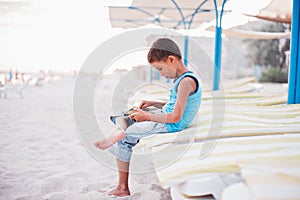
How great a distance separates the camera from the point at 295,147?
1162mm

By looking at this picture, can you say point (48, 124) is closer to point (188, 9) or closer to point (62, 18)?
point (188, 9)

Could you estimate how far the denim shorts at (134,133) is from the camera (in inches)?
65.1

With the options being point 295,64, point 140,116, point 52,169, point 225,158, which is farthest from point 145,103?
point 295,64

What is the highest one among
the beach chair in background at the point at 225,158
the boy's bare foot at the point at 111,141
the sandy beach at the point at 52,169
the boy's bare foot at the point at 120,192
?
the beach chair in background at the point at 225,158

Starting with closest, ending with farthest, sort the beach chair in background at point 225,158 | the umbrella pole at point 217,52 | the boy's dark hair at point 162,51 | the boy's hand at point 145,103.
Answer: the beach chair in background at point 225,158 → the boy's dark hair at point 162,51 → the boy's hand at point 145,103 → the umbrella pole at point 217,52

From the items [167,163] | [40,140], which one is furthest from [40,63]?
[167,163]

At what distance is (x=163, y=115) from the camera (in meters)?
1.63

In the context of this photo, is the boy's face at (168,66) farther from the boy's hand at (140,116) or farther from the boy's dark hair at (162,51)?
the boy's hand at (140,116)

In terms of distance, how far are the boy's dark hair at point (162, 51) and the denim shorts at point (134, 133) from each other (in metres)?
0.34

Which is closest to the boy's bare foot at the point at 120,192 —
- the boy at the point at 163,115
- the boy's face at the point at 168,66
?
the boy at the point at 163,115

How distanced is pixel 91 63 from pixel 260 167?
2305 mm

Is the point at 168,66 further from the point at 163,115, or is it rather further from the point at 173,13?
the point at 173,13

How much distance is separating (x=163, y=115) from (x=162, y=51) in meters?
0.34

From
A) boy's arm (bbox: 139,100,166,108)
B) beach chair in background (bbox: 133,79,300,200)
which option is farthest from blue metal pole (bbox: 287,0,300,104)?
boy's arm (bbox: 139,100,166,108)
